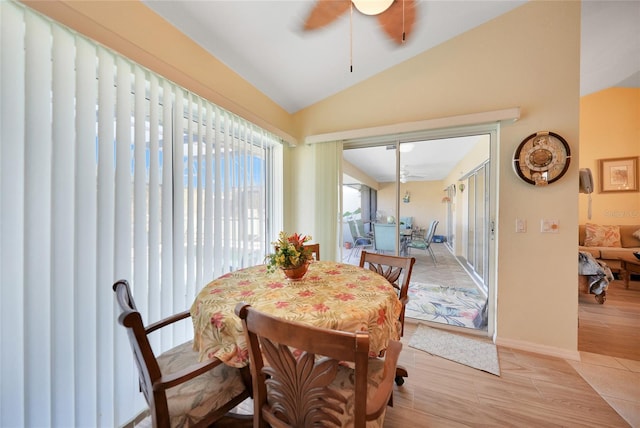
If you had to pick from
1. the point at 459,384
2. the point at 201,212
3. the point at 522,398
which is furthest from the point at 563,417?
the point at 201,212

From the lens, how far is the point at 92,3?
3.91 ft

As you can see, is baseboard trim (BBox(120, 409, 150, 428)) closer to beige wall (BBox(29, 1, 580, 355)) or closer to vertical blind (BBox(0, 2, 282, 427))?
vertical blind (BBox(0, 2, 282, 427))

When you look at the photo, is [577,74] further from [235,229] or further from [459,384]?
[235,229]

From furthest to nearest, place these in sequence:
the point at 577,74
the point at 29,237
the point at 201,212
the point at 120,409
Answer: the point at 577,74, the point at 201,212, the point at 120,409, the point at 29,237

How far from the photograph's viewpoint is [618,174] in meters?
4.43

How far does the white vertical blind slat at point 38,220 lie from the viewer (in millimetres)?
1020

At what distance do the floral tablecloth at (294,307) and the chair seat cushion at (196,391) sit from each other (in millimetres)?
157

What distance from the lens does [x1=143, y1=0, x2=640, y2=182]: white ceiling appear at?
164cm

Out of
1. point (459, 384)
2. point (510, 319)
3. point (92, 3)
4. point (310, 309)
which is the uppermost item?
point (92, 3)

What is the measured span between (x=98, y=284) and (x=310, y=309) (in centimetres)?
119

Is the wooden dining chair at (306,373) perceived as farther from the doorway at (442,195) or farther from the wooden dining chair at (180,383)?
the doorway at (442,195)

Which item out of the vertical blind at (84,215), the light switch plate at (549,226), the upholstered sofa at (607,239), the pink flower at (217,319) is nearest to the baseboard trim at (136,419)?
the vertical blind at (84,215)

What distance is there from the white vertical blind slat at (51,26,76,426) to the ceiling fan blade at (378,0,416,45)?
204 cm

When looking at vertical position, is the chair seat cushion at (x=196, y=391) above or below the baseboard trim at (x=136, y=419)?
above
